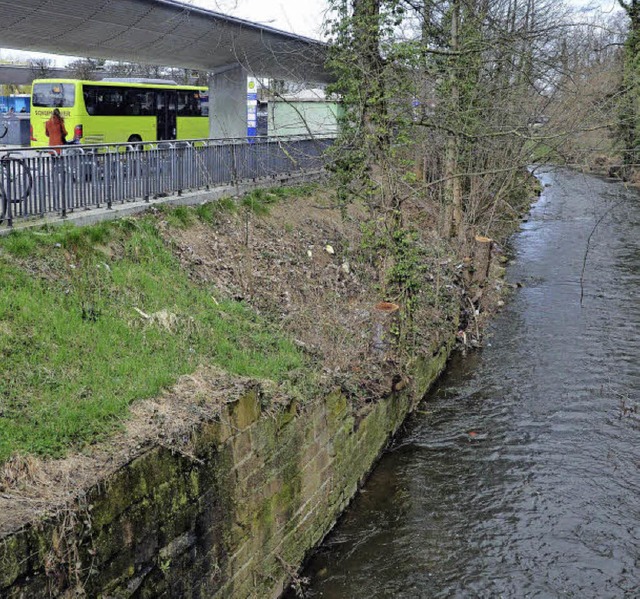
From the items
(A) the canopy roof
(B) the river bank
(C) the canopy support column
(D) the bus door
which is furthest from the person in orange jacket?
(D) the bus door

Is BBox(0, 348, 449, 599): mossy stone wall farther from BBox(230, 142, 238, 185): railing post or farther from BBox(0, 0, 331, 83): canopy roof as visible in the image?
BBox(0, 0, 331, 83): canopy roof

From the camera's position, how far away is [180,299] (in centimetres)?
956

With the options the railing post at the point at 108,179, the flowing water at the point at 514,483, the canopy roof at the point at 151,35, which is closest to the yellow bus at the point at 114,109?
the canopy roof at the point at 151,35

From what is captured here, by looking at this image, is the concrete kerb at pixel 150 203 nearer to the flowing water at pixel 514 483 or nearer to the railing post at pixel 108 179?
the railing post at pixel 108 179

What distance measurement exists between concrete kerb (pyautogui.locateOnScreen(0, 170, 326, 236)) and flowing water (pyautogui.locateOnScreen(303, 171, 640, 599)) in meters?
5.11

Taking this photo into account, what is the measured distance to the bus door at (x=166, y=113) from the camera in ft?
93.2

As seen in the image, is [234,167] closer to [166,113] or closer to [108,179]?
[108,179]

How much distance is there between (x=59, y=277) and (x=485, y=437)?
5.98 metres

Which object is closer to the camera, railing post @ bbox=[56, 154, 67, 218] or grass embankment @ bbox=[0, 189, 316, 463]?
grass embankment @ bbox=[0, 189, 316, 463]

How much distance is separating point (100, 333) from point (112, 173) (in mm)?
4408

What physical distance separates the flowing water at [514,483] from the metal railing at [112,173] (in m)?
4.89

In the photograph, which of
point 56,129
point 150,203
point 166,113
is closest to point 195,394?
point 150,203

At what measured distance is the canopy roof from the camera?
14781 millimetres

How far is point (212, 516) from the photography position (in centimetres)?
623
